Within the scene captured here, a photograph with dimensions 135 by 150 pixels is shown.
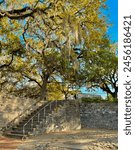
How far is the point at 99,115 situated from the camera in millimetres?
18953

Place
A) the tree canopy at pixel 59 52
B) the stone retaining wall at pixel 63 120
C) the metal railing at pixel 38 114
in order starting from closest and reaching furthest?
the metal railing at pixel 38 114 → the stone retaining wall at pixel 63 120 → the tree canopy at pixel 59 52

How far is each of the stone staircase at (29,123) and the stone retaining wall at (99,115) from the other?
2.05m

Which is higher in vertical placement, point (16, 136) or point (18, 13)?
point (18, 13)

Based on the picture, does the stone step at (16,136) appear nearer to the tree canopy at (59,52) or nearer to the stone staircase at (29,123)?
the stone staircase at (29,123)

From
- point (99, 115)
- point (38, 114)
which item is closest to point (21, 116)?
point (38, 114)

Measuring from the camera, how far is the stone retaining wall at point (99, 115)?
730 inches

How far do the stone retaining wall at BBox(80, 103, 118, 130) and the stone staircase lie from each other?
205 cm

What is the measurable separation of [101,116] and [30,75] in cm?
589

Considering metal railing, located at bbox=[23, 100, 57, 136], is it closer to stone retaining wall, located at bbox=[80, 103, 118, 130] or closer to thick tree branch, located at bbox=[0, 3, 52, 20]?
stone retaining wall, located at bbox=[80, 103, 118, 130]

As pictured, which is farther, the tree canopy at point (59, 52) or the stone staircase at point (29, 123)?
the tree canopy at point (59, 52)

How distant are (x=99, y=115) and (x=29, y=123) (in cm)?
507

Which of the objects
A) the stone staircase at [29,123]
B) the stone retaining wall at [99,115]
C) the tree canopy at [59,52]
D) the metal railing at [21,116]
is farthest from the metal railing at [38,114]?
the stone retaining wall at [99,115]

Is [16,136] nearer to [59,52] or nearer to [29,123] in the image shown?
[29,123]

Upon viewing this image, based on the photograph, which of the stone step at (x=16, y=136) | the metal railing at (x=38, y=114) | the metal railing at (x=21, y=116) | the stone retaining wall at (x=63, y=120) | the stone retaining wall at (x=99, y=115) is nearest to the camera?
the stone step at (x=16, y=136)
